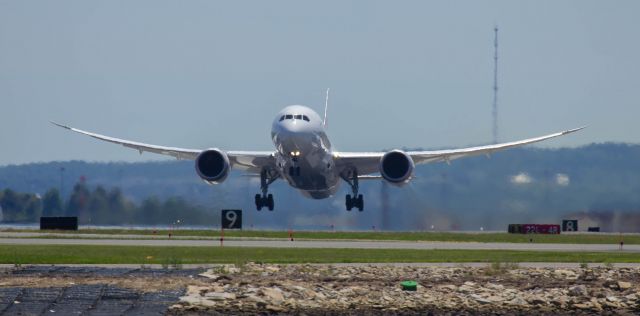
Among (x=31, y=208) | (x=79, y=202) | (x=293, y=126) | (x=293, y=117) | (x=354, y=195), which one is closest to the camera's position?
(x=293, y=126)

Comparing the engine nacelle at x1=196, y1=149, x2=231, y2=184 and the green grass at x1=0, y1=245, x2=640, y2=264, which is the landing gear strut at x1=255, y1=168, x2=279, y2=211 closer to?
the engine nacelle at x1=196, y1=149, x2=231, y2=184

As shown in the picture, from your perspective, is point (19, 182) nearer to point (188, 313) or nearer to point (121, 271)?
point (121, 271)

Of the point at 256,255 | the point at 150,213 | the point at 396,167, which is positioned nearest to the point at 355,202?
the point at 396,167

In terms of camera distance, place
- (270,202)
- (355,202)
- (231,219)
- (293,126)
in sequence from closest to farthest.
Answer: (293,126) < (231,219) < (270,202) < (355,202)

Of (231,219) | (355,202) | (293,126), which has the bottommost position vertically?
(231,219)

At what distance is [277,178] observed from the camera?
6969 centimetres

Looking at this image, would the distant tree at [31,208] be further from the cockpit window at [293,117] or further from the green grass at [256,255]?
the green grass at [256,255]

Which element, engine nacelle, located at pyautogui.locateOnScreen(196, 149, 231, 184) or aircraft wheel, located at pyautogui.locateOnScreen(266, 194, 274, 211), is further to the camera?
aircraft wheel, located at pyautogui.locateOnScreen(266, 194, 274, 211)

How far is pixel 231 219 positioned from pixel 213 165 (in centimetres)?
495

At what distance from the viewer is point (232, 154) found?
6675cm

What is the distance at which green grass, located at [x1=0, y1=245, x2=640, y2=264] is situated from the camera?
134 ft

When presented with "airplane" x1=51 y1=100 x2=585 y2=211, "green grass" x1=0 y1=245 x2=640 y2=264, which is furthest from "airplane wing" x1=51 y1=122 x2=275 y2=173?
"green grass" x1=0 y1=245 x2=640 y2=264

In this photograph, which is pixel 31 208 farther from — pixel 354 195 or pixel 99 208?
pixel 354 195

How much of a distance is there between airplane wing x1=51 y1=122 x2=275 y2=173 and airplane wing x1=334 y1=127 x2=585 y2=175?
3.86 m
